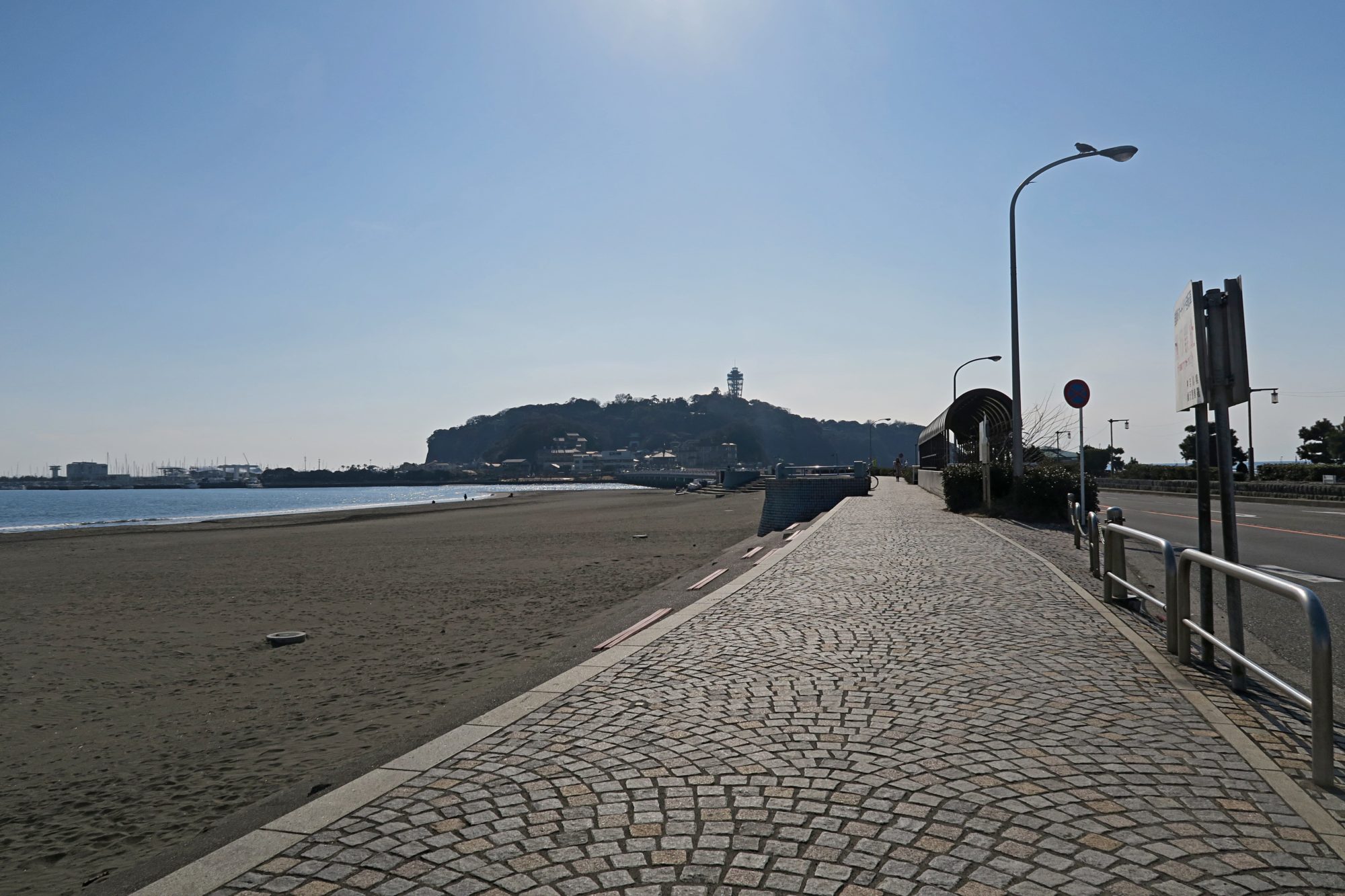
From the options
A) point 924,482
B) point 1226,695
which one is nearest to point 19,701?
point 1226,695

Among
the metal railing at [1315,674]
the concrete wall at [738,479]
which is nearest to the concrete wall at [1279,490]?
the metal railing at [1315,674]

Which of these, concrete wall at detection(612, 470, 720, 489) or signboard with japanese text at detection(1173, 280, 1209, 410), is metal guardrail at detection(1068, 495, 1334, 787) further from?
concrete wall at detection(612, 470, 720, 489)

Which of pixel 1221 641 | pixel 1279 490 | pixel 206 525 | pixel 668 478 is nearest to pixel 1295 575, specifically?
pixel 1221 641

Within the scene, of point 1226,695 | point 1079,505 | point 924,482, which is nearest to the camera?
point 1226,695

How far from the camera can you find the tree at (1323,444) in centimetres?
5841

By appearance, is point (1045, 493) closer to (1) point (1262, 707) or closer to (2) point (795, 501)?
(2) point (795, 501)

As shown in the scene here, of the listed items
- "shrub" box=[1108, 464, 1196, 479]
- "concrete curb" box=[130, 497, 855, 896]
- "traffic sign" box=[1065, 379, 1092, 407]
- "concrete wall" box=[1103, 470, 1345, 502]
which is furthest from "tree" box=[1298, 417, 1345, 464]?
"concrete curb" box=[130, 497, 855, 896]

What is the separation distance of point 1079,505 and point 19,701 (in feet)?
47.1

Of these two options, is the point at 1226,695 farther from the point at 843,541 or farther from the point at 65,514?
the point at 65,514

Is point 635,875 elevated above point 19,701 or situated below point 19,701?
above

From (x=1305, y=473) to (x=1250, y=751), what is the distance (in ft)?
133

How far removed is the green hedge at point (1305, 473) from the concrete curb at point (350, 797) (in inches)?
1556

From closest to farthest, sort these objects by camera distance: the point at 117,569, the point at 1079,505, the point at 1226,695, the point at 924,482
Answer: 1. the point at 1226,695
2. the point at 1079,505
3. the point at 117,569
4. the point at 924,482

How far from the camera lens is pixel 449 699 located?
21.8 feet
